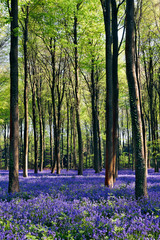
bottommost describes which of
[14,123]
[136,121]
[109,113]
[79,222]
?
[79,222]

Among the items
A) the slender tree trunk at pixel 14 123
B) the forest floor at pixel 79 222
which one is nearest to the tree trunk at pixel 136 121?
the forest floor at pixel 79 222

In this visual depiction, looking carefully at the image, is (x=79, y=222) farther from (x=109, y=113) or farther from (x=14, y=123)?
(x=109, y=113)

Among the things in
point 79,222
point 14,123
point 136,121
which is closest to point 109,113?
point 136,121

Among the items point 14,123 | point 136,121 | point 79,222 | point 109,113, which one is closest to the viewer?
point 79,222

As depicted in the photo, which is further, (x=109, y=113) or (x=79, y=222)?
(x=109, y=113)

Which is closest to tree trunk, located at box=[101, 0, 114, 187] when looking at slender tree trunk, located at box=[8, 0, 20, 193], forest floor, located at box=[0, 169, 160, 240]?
forest floor, located at box=[0, 169, 160, 240]

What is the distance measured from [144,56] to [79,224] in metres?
19.9

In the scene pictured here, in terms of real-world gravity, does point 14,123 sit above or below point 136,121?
above

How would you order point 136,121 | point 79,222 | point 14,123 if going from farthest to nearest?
point 14,123 → point 136,121 → point 79,222

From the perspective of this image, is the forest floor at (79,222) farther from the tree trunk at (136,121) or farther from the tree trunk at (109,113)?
the tree trunk at (109,113)

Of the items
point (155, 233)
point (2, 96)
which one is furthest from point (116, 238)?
point (2, 96)

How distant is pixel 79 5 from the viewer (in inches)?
658

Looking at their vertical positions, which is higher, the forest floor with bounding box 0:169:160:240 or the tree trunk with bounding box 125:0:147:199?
the tree trunk with bounding box 125:0:147:199

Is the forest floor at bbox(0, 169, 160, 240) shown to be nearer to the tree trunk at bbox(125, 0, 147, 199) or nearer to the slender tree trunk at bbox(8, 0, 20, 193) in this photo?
the tree trunk at bbox(125, 0, 147, 199)
